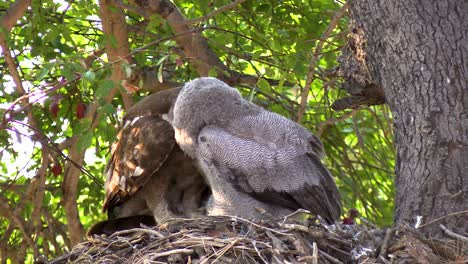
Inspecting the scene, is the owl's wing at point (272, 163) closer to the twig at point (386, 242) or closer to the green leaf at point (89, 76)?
the green leaf at point (89, 76)

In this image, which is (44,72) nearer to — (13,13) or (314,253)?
(13,13)

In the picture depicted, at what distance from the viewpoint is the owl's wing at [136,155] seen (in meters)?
5.80

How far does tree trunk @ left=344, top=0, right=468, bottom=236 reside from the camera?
4.52m

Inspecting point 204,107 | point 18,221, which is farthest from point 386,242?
point 18,221

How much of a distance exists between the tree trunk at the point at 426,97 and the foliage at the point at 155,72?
1488 millimetres

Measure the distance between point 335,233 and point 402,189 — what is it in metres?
0.50

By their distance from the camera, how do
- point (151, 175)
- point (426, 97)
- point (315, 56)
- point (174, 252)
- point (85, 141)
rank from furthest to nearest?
point (315, 56) < point (151, 175) < point (85, 141) < point (426, 97) < point (174, 252)

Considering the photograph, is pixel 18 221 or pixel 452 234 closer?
pixel 452 234

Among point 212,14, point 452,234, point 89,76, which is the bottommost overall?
point 452,234

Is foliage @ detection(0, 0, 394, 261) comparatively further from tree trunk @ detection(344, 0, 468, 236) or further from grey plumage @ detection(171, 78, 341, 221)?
tree trunk @ detection(344, 0, 468, 236)

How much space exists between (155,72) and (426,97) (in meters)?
2.82

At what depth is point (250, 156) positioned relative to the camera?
5.24m

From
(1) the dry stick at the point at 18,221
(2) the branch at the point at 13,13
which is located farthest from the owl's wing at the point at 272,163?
(1) the dry stick at the point at 18,221

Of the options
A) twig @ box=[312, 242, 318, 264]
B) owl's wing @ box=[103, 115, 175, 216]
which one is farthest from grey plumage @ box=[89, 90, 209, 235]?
twig @ box=[312, 242, 318, 264]
